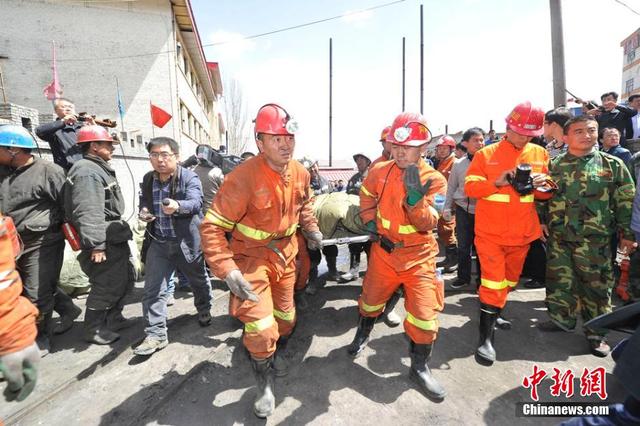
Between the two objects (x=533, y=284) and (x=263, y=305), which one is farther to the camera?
(x=533, y=284)

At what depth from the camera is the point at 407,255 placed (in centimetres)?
249

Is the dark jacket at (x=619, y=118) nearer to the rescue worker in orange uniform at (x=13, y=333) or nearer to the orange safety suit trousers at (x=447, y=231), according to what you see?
the orange safety suit trousers at (x=447, y=231)

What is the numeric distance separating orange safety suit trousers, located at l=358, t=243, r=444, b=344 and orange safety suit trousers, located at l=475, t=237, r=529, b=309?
571 millimetres

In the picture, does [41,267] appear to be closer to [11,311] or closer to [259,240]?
[11,311]

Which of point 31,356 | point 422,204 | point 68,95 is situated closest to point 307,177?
point 422,204

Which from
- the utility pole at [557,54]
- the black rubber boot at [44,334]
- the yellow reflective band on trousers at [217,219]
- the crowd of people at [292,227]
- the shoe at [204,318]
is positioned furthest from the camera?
the utility pole at [557,54]

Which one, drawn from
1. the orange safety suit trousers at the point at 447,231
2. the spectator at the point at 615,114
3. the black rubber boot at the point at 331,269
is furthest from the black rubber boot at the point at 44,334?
the spectator at the point at 615,114

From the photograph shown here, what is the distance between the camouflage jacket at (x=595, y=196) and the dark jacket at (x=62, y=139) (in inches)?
206

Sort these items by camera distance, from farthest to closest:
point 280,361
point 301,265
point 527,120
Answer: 1. point 301,265
2. point 280,361
3. point 527,120

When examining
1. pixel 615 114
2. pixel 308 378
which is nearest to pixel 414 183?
pixel 308 378

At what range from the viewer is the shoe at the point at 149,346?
2.95 m

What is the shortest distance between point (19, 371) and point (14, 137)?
2.45 metres

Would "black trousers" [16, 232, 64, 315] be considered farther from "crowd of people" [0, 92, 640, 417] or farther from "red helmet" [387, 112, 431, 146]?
"red helmet" [387, 112, 431, 146]

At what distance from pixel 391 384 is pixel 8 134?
156 inches
